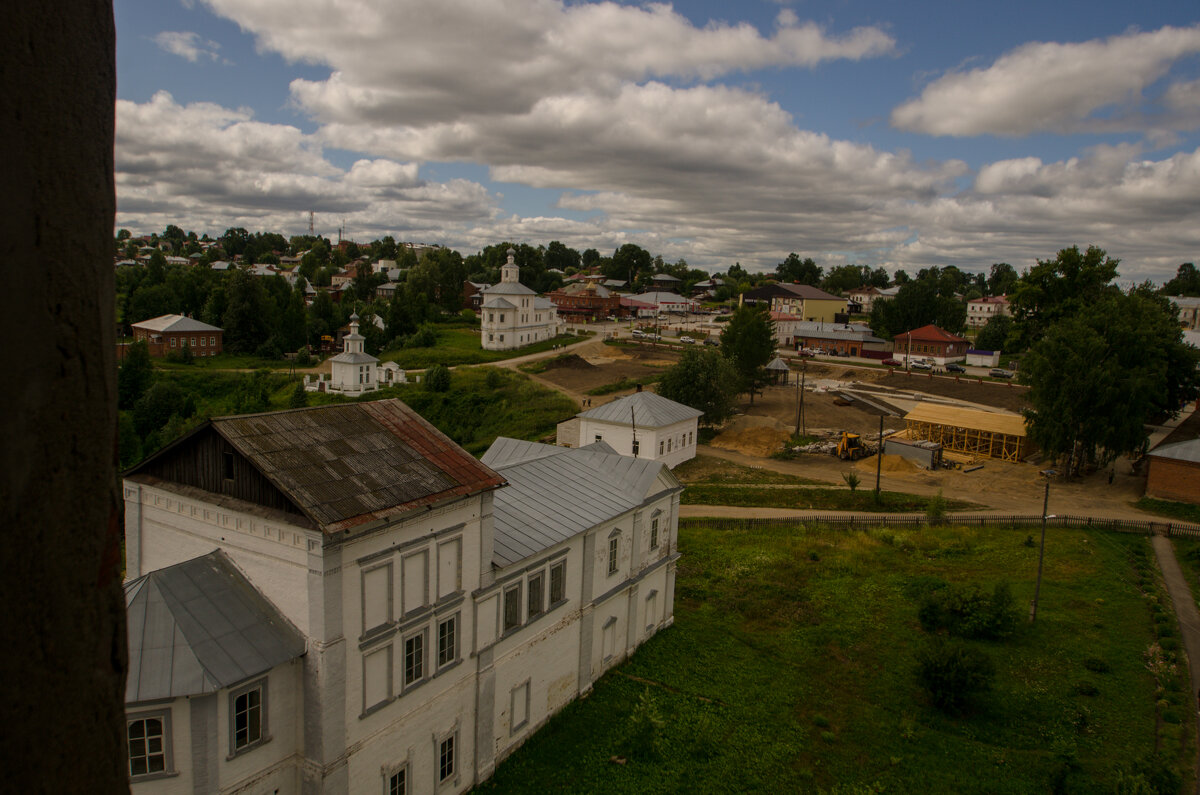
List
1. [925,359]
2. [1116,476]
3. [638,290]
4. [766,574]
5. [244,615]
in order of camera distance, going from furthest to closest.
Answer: [638,290] < [925,359] < [1116,476] < [766,574] < [244,615]

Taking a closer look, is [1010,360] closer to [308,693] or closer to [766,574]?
[766,574]

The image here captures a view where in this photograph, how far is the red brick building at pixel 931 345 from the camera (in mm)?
87375

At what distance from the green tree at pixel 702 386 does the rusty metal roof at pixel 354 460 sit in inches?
1490

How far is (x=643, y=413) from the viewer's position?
45594 mm

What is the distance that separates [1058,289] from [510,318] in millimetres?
51501

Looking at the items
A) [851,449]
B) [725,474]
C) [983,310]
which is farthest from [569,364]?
[983,310]

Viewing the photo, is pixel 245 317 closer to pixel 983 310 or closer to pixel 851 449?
pixel 851 449

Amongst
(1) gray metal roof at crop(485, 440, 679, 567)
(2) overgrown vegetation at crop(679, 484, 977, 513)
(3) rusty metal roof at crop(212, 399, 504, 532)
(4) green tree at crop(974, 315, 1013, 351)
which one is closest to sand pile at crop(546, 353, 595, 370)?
(2) overgrown vegetation at crop(679, 484, 977, 513)

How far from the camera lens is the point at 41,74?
2.73 meters

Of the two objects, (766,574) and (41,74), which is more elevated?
(41,74)

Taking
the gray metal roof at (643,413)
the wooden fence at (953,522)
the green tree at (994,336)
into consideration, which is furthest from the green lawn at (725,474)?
the green tree at (994,336)

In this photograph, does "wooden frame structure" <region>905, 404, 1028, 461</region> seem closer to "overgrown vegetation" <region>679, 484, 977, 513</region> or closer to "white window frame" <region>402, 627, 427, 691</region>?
"overgrown vegetation" <region>679, 484, 977, 513</region>

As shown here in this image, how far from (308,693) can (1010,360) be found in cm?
9161

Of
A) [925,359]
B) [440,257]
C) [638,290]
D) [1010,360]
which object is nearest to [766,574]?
[925,359]
